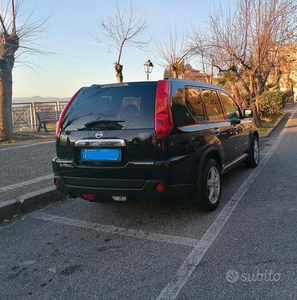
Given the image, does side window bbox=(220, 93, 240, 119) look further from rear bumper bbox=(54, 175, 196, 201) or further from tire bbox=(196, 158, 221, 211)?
rear bumper bbox=(54, 175, 196, 201)

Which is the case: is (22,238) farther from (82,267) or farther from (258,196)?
(258,196)

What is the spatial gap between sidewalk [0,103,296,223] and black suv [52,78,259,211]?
100cm

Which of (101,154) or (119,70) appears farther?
(119,70)

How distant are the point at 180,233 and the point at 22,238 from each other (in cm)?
190

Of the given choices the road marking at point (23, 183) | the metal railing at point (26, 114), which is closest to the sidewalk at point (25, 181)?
the road marking at point (23, 183)

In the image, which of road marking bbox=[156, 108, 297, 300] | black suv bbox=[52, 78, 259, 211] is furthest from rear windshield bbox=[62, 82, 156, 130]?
road marking bbox=[156, 108, 297, 300]

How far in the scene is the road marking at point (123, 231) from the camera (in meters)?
3.50

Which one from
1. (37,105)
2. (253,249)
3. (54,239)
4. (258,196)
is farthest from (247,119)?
(37,105)

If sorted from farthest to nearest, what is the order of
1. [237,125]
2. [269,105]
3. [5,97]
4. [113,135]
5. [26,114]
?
[269,105] → [26,114] → [5,97] → [237,125] → [113,135]

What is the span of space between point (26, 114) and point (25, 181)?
12026 millimetres

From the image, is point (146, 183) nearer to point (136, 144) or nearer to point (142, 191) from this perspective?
point (142, 191)

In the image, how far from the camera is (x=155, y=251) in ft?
10.8

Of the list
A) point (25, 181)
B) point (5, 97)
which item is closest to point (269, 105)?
point (5, 97)

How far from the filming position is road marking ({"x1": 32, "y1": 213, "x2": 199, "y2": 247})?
3502mm
